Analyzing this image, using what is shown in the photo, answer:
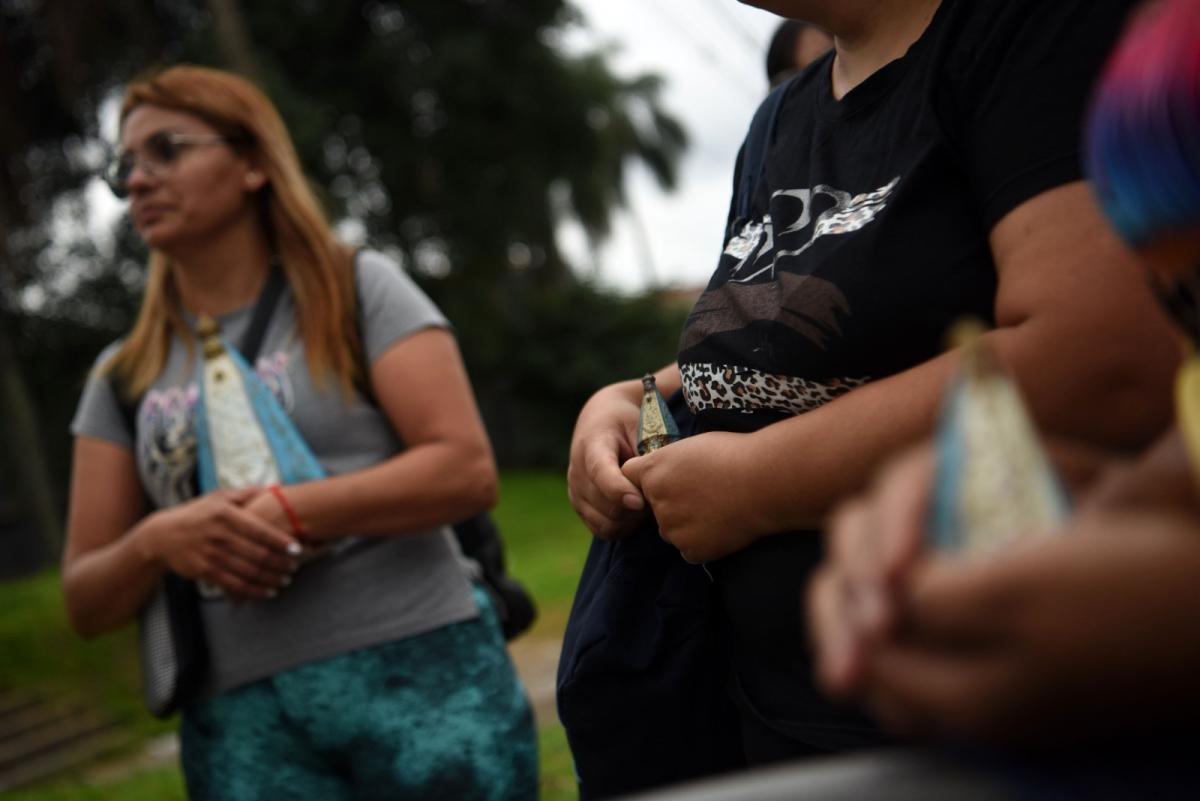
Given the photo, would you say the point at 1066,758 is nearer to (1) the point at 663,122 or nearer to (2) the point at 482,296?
(2) the point at 482,296

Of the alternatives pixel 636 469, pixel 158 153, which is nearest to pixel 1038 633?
pixel 636 469

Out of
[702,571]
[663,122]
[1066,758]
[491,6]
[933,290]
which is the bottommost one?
[1066,758]

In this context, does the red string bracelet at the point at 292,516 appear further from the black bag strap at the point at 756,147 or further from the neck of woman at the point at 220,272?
the black bag strap at the point at 756,147

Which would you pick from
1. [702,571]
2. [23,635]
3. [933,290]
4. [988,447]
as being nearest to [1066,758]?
[988,447]

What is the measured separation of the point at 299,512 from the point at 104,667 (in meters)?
7.27

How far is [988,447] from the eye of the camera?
2.20 feet

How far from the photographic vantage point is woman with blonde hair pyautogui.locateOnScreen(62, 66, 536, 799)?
2.40 meters

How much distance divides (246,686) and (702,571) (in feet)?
3.94

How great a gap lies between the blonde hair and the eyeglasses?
4cm

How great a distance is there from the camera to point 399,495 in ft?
8.05

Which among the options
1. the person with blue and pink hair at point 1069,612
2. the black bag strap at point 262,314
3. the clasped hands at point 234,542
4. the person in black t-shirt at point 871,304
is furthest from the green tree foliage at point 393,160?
the person with blue and pink hair at point 1069,612

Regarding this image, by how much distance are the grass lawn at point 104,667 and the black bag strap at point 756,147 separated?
352cm

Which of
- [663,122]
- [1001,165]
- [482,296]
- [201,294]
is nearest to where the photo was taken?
[1001,165]

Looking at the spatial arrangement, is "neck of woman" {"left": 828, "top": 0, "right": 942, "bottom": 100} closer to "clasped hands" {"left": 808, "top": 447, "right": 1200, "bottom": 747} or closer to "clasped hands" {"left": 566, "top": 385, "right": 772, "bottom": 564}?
"clasped hands" {"left": 566, "top": 385, "right": 772, "bottom": 564}
